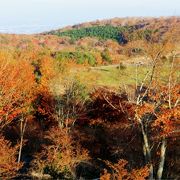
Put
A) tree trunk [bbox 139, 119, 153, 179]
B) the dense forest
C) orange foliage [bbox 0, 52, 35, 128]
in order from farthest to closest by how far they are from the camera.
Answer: orange foliage [bbox 0, 52, 35, 128] → the dense forest → tree trunk [bbox 139, 119, 153, 179]

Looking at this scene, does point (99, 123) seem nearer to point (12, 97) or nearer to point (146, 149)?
point (12, 97)

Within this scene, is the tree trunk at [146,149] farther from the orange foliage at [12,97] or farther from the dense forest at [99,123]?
the orange foliage at [12,97]

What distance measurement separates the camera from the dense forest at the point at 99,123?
28.0 meters

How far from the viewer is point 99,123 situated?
158 feet

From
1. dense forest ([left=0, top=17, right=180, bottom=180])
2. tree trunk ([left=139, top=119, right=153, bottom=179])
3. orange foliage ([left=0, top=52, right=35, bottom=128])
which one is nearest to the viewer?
tree trunk ([left=139, top=119, right=153, bottom=179])

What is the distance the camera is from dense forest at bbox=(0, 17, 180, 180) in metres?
28.0

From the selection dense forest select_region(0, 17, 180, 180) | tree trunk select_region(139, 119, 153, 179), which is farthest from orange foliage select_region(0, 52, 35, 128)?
tree trunk select_region(139, 119, 153, 179)

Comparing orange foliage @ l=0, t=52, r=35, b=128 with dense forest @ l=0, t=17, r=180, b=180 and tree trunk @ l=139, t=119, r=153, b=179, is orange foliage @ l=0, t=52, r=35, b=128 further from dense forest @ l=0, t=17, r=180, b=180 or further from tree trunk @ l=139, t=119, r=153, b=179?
tree trunk @ l=139, t=119, r=153, b=179

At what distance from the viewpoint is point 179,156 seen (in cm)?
3391

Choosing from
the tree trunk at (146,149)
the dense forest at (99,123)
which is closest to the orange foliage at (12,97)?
the dense forest at (99,123)

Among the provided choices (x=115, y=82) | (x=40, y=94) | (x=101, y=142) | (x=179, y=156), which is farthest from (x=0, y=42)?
(x=179, y=156)

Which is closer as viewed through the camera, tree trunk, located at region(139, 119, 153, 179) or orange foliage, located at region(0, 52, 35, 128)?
tree trunk, located at region(139, 119, 153, 179)

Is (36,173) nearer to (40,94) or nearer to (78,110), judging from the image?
(78,110)

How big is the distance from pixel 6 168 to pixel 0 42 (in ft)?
389
